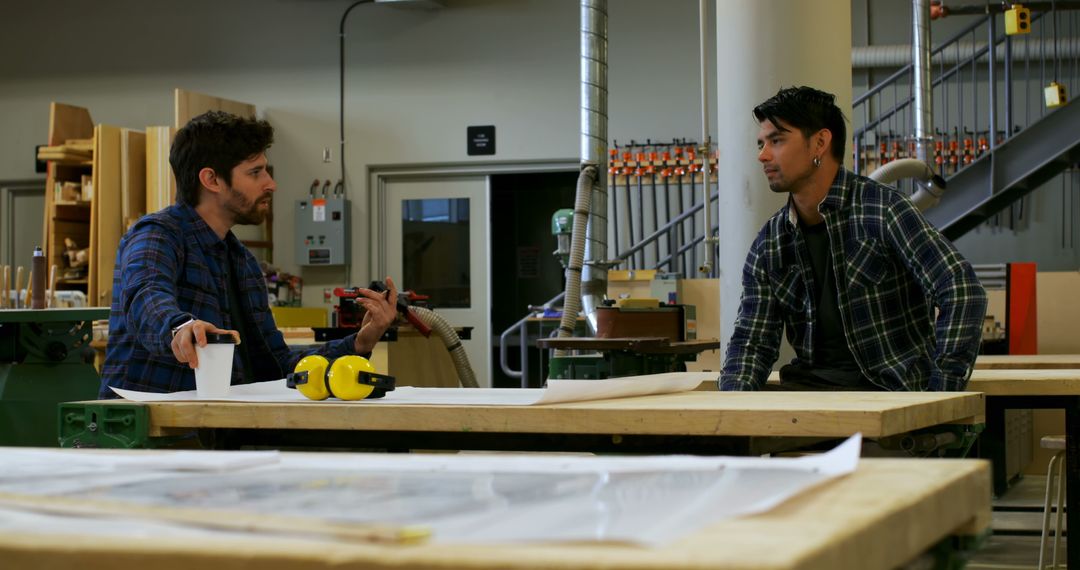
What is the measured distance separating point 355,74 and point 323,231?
1296 millimetres

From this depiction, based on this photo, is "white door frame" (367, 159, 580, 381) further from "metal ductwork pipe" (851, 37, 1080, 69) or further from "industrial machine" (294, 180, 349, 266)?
"metal ductwork pipe" (851, 37, 1080, 69)

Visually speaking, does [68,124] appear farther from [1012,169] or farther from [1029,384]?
[1029,384]

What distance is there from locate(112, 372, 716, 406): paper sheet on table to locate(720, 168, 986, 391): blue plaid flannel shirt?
2.55ft

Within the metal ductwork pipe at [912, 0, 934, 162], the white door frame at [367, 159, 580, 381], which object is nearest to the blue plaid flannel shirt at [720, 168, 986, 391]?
the metal ductwork pipe at [912, 0, 934, 162]

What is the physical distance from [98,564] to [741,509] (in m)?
0.40

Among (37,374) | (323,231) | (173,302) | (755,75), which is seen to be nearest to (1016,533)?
(755,75)

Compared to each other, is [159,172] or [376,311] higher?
[159,172]

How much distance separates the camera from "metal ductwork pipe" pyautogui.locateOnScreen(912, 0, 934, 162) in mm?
6926

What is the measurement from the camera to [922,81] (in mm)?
7043

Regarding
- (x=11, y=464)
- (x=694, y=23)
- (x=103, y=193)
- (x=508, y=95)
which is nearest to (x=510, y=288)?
(x=508, y=95)

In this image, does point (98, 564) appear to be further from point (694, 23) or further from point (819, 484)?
point (694, 23)

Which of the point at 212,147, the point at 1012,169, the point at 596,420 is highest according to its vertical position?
the point at 1012,169

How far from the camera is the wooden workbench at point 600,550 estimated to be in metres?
0.63

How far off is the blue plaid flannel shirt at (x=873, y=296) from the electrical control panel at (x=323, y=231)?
667 cm
